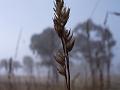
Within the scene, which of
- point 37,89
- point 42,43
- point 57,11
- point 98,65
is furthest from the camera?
point 42,43

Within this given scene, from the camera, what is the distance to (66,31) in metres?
0.94

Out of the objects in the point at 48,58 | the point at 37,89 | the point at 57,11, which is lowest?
the point at 37,89

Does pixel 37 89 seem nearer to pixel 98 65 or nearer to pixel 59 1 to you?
pixel 98 65

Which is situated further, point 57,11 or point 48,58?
point 48,58

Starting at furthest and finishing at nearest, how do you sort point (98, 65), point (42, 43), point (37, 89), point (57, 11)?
point (42, 43), point (37, 89), point (98, 65), point (57, 11)

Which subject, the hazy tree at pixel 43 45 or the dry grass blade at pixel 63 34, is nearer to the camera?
the dry grass blade at pixel 63 34

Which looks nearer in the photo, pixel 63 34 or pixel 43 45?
pixel 63 34

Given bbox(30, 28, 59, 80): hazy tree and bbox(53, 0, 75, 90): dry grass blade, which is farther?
bbox(30, 28, 59, 80): hazy tree

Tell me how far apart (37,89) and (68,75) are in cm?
373

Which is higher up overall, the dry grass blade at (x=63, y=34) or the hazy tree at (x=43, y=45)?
the hazy tree at (x=43, y=45)

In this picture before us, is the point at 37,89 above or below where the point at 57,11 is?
below

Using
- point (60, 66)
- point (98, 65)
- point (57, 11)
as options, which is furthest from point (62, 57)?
point (98, 65)

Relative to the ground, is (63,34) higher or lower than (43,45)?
lower

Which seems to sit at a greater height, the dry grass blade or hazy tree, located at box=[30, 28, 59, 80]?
hazy tree, located at box=[30, 28, 59, 80]
